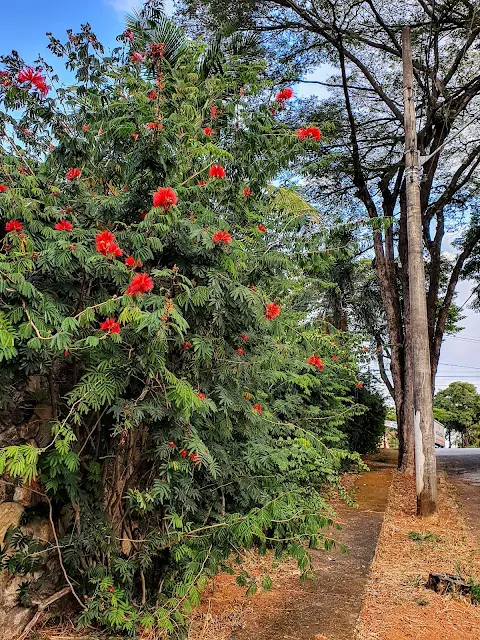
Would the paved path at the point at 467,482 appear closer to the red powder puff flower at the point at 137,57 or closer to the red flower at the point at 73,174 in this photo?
the red flower at the point at 73,174

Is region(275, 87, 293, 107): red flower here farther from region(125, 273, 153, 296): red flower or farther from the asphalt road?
the asphalt road

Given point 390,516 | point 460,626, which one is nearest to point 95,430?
point 460,626

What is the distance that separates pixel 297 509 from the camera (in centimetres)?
268

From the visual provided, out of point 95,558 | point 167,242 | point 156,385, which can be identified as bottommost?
point 95,558

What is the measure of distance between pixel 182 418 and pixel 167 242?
88cm

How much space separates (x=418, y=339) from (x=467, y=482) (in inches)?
159

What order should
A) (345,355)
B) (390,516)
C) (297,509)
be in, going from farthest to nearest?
(345,355), (390,516), (297,509)

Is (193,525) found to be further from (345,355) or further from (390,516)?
(345,355)

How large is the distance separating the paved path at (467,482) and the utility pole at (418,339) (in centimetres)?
62

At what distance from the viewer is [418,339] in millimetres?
5871

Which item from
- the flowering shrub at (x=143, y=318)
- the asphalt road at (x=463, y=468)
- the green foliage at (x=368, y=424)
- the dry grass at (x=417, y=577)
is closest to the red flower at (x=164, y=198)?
the flowering shrub at (x=143, y=318)

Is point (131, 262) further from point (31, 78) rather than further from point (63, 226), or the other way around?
point (31, 78)

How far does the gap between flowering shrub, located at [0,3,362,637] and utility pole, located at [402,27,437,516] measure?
10.6 feet

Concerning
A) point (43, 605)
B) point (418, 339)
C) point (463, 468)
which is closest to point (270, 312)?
point (43, 605)
